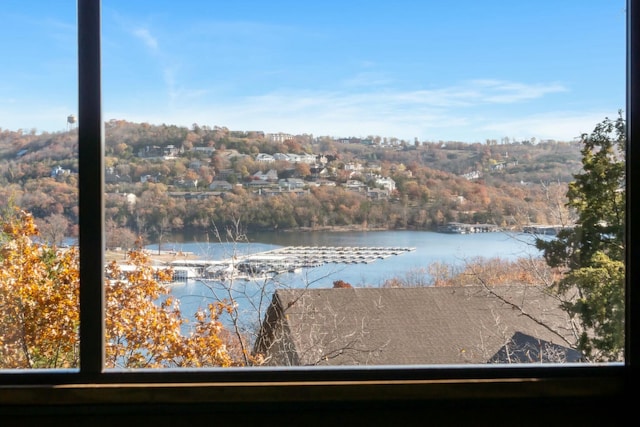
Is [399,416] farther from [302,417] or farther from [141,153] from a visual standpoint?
[141,153]

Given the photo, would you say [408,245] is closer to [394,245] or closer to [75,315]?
[394,245]

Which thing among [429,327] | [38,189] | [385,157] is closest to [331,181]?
[385,157]

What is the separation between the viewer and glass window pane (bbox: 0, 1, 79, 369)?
2.11 m

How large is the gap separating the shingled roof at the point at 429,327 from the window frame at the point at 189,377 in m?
0.34

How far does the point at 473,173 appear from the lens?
7.22 ft

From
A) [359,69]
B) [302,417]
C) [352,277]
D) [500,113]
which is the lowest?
[302,417]

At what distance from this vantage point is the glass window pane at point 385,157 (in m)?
2.17

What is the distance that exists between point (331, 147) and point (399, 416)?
1.02 metres

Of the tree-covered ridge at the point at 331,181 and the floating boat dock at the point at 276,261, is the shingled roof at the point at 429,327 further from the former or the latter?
the tree-covered ridge at the point at 331,181

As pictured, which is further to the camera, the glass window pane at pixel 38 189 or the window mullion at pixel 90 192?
the glass window pane at pixel 38 189

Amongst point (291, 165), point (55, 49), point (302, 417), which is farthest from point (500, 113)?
point (55, 49)

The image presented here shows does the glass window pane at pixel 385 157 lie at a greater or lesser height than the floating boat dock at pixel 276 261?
greater

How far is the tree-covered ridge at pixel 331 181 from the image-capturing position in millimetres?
2166

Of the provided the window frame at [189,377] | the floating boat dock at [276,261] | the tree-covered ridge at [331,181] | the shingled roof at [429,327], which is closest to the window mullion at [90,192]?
the window frame at [189,377]
